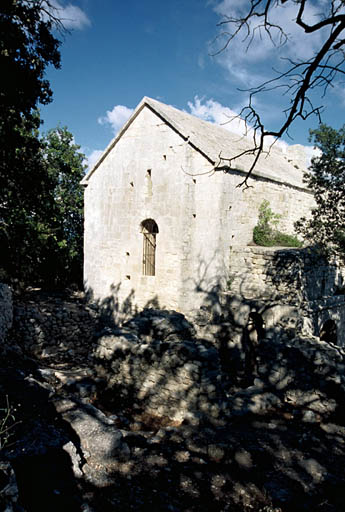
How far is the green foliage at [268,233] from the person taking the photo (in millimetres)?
12887

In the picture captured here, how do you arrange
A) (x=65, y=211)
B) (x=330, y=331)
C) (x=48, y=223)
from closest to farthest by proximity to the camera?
(x=330, y=331) < (x=48, y=223) < (x=65, y=211)

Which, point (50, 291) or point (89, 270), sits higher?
point (89, 270)

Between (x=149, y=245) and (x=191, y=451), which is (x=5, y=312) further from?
(x=191, y=451)

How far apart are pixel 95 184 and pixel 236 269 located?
300 inches

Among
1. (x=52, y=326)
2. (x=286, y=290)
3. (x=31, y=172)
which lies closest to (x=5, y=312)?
(x=52, y=326)

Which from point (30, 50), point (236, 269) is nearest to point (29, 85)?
point (30, 50)

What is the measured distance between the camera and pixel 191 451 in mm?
4484

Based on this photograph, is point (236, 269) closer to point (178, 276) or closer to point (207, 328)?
point (178, 276)

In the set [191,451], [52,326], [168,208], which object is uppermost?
[168,208]

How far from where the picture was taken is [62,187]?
17.9 metres

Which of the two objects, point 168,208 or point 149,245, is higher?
point 168,208

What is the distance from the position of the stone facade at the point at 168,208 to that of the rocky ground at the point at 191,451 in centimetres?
588

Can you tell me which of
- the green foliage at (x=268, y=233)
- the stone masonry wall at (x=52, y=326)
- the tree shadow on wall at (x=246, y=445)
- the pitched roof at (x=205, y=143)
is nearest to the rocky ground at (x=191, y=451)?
the tree shadow on wall at (x=246, y=445)

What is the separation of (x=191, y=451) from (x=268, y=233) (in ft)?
32.9
